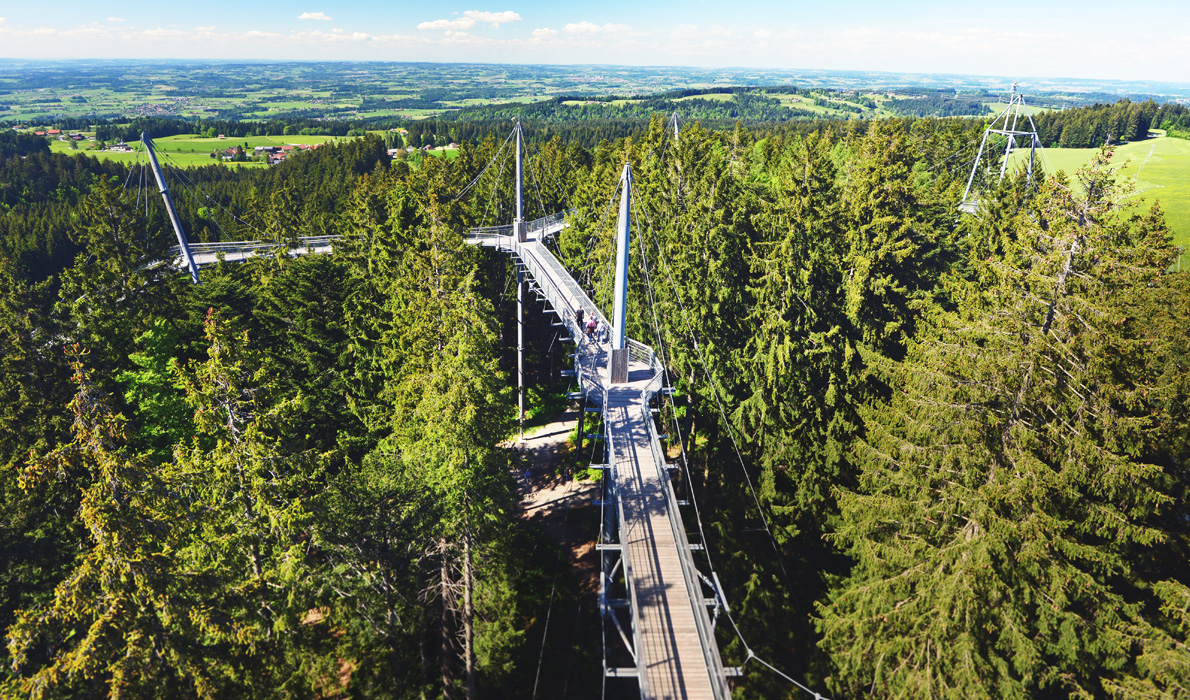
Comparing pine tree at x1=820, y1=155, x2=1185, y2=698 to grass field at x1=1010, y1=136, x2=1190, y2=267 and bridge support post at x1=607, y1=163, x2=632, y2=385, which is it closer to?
bridge support post at x1=607, y1=163, x2=632, y2=385

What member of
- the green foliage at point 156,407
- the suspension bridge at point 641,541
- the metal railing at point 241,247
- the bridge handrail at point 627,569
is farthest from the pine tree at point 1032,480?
the metal railing at point 241,247

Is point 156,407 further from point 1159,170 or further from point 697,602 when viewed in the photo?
point 1159,170

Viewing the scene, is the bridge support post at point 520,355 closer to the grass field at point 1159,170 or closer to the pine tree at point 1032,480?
the pine tree at point 1032,480

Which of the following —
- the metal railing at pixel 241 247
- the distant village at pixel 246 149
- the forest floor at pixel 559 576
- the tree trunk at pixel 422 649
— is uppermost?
the distant village at pixel 246 149

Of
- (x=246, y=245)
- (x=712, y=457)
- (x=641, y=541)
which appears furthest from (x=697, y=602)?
(x=246, y=245)

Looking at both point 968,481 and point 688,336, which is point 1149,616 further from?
point 688,336

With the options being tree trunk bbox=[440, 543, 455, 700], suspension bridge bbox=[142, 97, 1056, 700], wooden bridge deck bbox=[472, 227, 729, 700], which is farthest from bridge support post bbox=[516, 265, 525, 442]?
tree trunk bbox=[440, 543, 455, 700]
